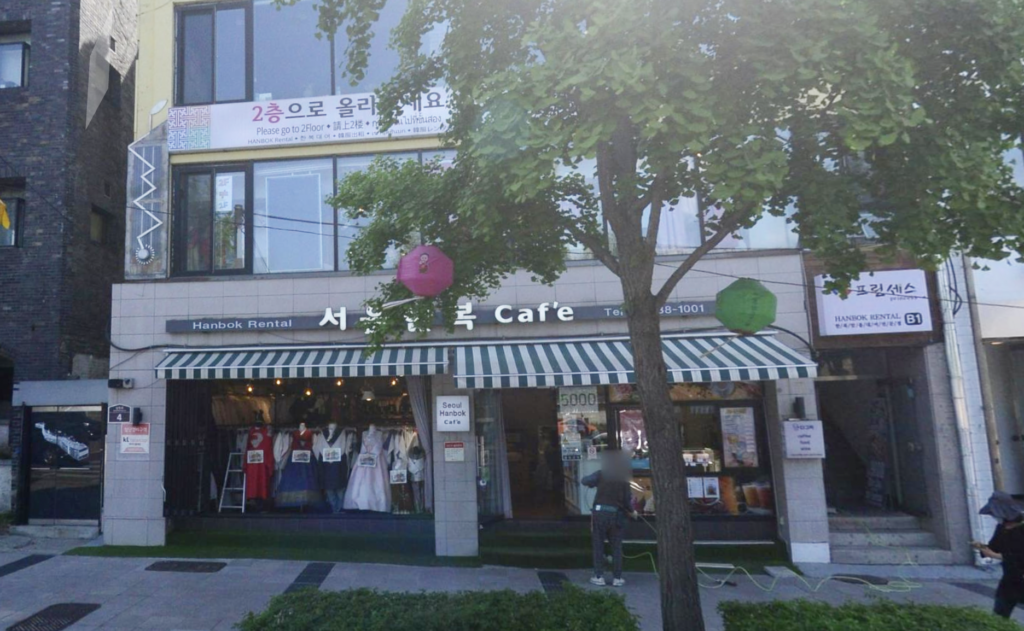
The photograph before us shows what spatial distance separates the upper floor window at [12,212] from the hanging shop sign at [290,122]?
12.7 feet

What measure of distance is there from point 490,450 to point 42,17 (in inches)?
460

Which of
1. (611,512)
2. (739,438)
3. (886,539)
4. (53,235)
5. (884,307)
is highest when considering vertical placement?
(53,235)

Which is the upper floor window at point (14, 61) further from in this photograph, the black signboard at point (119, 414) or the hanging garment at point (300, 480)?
the hanging garment at point (300, 480)

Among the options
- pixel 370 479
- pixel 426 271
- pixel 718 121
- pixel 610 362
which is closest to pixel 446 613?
pixel 426 271

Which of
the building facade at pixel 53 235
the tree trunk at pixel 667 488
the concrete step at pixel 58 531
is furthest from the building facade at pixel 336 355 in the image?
the tree trunk at pixel 667 488

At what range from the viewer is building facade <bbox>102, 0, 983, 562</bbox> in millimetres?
10445

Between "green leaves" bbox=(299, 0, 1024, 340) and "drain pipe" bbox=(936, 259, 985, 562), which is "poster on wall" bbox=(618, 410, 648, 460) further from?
"green leaves" bbox=(299, 0, 1024, 340)

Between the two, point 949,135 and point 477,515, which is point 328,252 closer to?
point 477,515

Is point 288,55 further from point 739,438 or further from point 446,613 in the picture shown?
point 446,613

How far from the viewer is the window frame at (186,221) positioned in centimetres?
1153

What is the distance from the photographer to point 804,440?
32.8ft

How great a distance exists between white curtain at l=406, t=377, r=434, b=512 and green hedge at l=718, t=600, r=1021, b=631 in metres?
6.49

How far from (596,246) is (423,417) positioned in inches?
235

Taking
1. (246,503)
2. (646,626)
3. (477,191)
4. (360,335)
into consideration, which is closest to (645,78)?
(477,191)
